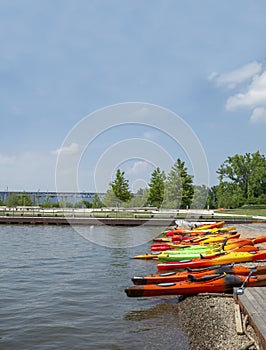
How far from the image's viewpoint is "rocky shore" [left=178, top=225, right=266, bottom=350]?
6.06m

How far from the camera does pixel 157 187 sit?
47.2 metres

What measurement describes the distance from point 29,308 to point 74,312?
4.08ft

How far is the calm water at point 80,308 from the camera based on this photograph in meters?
7.31

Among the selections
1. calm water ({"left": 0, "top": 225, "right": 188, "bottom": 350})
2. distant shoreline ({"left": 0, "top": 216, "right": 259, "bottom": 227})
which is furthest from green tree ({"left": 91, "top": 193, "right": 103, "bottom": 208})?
calm water ({"left": 0, "top": 225, "right": 188, "bottom": 350})

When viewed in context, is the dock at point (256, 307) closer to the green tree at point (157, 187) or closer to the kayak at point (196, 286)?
the kayak at point (196, 286)

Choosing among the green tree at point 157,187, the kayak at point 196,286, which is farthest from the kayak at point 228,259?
the green tree at point 157,187

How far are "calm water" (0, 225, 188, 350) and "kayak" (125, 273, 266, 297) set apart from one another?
1.48 ft

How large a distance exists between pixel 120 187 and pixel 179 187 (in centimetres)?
889

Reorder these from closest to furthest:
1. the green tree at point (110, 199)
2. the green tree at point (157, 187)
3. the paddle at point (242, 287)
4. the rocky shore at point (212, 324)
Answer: the rocky shore at point (212, 324)
the paddle at point (242, 287)
the green tree at point (157, 187)
the green tree at point (110, 199)

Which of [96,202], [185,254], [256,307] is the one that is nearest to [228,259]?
[185,254]

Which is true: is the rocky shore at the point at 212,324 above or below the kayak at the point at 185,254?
below

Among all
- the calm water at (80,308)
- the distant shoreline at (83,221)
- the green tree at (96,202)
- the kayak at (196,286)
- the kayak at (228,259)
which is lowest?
the calm water at (80,308)

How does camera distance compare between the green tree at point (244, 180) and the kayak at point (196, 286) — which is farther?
the green tree at point (244, 180)

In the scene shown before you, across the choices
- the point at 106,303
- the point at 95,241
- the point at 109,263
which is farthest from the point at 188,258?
the point at 95,241
